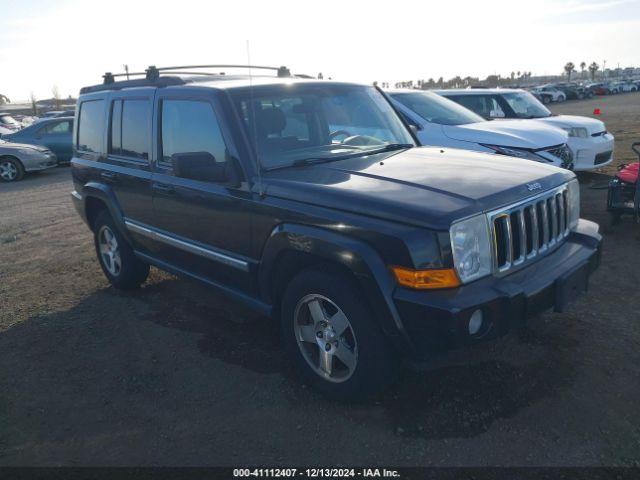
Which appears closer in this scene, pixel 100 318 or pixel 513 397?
pixel 513 397

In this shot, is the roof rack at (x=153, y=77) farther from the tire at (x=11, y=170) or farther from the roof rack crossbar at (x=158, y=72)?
the tire at (x=11, y=170)

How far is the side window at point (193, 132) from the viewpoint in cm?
364

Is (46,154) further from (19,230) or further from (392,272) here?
(392,272)

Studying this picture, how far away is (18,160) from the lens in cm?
1417

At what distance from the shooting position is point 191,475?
2781 millimetres

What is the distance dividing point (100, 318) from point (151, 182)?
1.43 meters

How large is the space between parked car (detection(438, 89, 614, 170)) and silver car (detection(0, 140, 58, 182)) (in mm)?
11046

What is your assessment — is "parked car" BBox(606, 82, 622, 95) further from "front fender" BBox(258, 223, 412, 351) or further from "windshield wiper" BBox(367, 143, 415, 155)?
"front fender" BBox(258, 223, 412, 351)

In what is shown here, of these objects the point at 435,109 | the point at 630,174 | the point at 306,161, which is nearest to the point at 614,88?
the point at 435,109

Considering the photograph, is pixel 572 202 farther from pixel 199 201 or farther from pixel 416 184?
pixel 199 201

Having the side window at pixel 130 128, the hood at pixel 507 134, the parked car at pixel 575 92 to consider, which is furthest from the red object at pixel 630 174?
the parked car at pixel 575 92

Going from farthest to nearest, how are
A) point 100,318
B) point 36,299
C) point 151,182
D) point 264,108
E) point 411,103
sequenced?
point 411,103 < point 36,299 < point 100,318 < point 151,182 < point 264,108

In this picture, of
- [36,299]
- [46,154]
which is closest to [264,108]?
[36,299]

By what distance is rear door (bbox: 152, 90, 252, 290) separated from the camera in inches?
142
